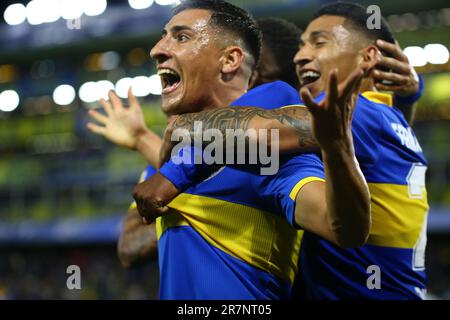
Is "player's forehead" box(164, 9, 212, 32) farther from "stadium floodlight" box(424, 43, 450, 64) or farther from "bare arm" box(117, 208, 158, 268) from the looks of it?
"stadium floodlight" box(424, 43, 450, 64)

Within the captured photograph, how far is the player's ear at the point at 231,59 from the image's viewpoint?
2738mm

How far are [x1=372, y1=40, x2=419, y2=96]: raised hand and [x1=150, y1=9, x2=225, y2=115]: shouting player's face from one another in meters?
0.78

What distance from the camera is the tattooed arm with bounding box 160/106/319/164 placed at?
240 cm

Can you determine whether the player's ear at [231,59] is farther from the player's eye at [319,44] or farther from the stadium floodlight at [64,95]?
the stadium floodlight at [64,95]

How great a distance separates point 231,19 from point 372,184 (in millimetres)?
860

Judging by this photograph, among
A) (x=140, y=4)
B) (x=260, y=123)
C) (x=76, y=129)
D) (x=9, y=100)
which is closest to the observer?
(x=260, y=123)

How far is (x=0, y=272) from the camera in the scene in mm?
21000

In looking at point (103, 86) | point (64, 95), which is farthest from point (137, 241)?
point (64, 95)

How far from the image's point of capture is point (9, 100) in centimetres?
2230

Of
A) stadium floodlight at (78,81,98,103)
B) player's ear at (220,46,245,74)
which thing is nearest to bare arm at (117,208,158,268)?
player's ear at (220,46,245,74)

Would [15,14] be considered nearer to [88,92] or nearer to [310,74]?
[88,92]

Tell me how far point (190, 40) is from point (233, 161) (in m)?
0.51

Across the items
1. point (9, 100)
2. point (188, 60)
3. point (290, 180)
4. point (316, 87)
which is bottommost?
point (290, 180)
